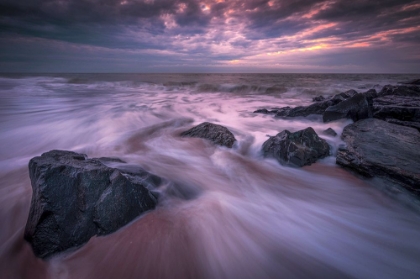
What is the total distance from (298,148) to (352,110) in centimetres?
329

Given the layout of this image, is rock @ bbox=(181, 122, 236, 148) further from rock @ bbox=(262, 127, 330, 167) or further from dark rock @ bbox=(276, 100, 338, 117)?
dark rock @ bbox=(276, 100, 338, 117)

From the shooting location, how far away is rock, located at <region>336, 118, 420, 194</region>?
296 centimetres

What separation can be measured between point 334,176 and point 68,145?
6453mm

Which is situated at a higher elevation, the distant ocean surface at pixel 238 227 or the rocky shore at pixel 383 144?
the rocky shore at pixel 383 144

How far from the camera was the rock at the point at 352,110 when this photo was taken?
5789 mm

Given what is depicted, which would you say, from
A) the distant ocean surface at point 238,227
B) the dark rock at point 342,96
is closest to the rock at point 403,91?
the dark rock at point 342,96

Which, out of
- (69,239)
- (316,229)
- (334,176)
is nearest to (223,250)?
(316,229)

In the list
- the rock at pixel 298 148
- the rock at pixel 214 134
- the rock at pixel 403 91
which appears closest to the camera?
the rock at pixel 298 148

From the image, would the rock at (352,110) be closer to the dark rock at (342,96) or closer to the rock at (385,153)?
the rock at (385,153)

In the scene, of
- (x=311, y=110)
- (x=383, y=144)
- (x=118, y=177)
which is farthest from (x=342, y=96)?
(x=118, y=177)

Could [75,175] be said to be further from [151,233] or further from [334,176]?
[334,176]

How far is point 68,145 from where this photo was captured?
5391mm

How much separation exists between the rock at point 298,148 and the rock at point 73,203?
3022 millimetres

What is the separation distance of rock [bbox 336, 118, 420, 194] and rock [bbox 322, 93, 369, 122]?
3.93 ft
